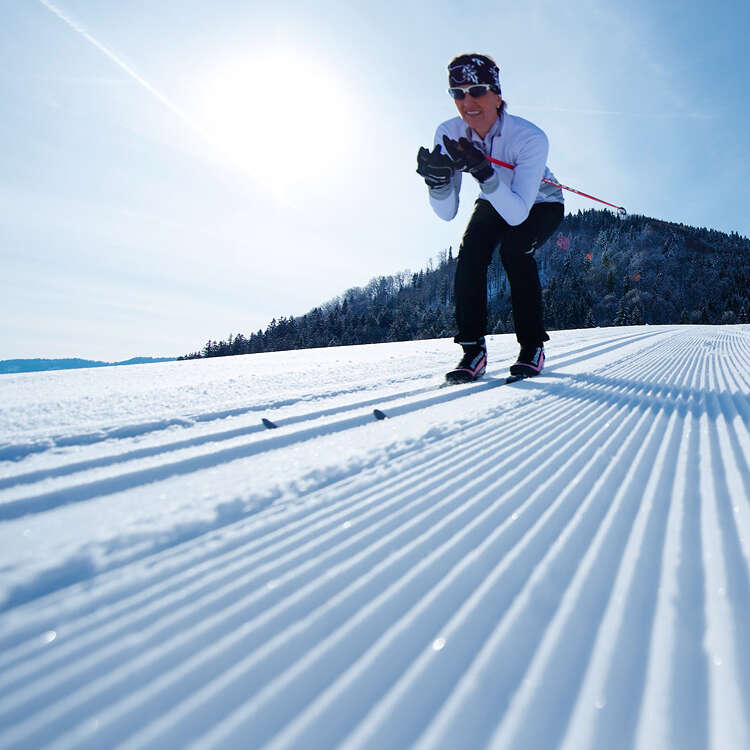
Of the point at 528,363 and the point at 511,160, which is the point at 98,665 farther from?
the point at 511,160

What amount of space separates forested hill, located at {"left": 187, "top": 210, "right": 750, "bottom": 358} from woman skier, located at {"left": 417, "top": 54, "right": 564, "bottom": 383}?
4588 centimetres

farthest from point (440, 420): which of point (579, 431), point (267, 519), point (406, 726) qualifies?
point (406, 726)

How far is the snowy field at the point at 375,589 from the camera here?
1.08 ft

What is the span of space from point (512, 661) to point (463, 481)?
40 centimetres

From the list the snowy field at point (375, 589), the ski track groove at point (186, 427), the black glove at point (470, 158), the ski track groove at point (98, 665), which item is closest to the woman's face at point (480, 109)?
the black glove at point (470, 158)

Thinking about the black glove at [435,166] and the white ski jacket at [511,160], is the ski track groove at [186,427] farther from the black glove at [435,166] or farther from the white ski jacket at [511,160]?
the black glove at [435,166]

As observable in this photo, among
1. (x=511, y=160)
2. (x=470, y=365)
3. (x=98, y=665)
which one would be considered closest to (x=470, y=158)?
(x=511, y=160)

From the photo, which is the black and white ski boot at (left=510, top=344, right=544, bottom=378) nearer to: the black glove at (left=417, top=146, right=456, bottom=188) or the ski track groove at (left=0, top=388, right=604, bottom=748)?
the black glove at (left=417, top=146, right=456, bottom=188)

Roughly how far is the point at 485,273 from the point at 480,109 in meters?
0.83

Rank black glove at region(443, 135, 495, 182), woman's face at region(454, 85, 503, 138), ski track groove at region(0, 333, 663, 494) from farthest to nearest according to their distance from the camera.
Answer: woman's face at region(454, 85, 503, 138), black glove at region(443, 135, 495, 182), ski track groove at region(0, 333, 663, 494)

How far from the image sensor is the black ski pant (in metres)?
2.17

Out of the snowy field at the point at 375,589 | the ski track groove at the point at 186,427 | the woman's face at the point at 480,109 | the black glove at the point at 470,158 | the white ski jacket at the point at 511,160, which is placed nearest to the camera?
the snowy field at the point at 375,589

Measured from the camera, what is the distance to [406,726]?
1.07 ft

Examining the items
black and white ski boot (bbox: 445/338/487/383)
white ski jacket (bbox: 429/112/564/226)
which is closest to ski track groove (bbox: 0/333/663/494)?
black and white ski boot (bbox: 445/338/487/383)
